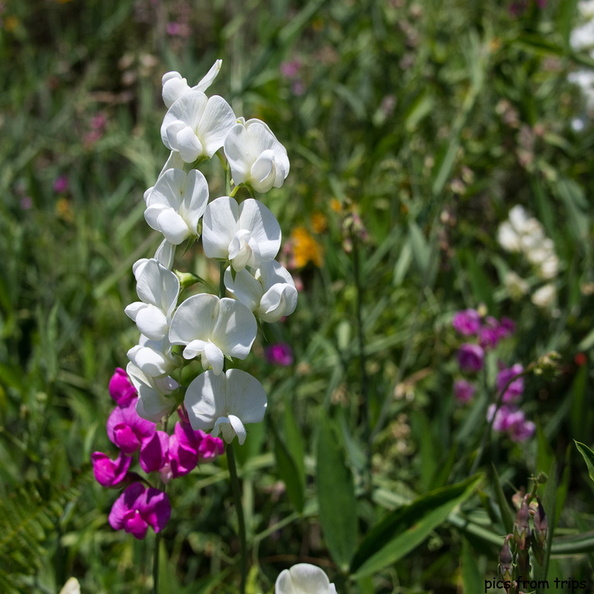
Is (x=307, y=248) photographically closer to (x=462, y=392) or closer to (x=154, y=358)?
(x=462, y=392)

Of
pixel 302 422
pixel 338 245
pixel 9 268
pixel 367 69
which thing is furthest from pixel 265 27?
pixel 302 422

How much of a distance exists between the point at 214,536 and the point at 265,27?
152 centimetres

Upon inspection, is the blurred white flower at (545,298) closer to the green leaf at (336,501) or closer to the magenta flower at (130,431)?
the green leaf at (336,501)

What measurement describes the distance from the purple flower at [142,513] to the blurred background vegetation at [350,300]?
5.2 inches

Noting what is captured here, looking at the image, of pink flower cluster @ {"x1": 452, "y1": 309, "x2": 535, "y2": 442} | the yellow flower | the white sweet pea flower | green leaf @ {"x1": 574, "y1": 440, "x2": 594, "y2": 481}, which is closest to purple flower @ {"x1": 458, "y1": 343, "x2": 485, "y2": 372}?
pink flower cluster @ {"x1": 452, "y1": 309, "x2": 535, "y2": 442}

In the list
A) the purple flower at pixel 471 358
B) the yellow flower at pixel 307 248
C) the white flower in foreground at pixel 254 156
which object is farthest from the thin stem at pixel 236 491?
the yellow flower at pixel 307 248

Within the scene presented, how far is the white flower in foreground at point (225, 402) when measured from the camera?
2.10 ft

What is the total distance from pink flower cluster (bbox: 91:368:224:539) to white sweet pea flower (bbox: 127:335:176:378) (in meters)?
0.09

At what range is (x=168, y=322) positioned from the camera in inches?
26.0

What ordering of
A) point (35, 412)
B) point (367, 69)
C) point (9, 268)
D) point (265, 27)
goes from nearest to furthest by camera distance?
point (35, 412), point (9, 268), point (265, 27), point (367, 69)

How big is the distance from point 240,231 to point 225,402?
0.54 feet

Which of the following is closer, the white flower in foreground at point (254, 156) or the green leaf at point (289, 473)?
the white flower in foreground at point (254, 156)

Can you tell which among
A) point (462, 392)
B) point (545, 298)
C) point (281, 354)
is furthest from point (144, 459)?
point (545, 298)

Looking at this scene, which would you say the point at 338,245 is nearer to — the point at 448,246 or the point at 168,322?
the point at 448,246
